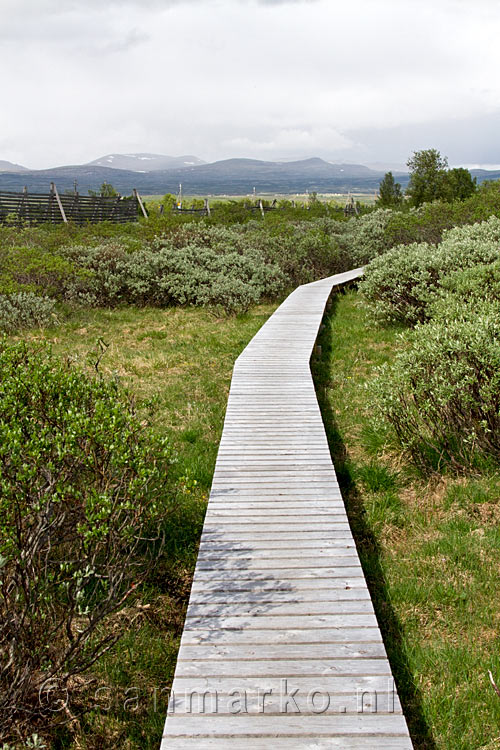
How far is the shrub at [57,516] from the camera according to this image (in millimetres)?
2510

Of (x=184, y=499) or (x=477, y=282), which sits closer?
(x=184, y=499)

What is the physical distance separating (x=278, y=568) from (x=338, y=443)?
10.1 ft

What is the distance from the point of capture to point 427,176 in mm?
42219

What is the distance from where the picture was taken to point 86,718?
2883 mm

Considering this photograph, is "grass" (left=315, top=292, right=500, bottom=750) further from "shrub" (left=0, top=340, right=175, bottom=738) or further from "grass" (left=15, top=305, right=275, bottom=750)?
"shrub" (left=0, top=340, right=175, bottom=738)

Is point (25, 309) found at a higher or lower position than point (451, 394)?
lower

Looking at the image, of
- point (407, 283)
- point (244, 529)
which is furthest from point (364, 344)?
point (244, 529)

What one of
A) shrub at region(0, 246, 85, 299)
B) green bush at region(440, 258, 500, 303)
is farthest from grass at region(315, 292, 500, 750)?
shrub at region(0, 246, 85, 299)

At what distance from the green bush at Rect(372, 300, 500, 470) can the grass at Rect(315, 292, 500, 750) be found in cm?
26

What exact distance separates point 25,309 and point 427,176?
3776cm

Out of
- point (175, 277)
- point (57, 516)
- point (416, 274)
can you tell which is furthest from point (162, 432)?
point (175, 277)

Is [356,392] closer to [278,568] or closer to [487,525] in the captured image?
[487,525]

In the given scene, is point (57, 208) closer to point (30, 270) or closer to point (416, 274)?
point (30, 270)

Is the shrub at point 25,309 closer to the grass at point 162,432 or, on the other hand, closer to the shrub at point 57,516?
the grass at point 162,432
